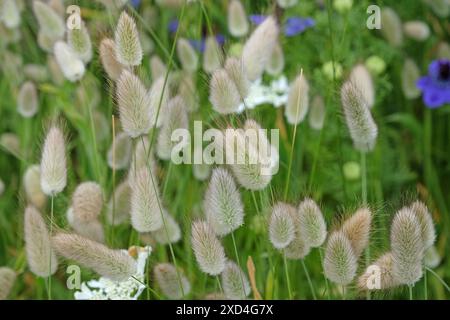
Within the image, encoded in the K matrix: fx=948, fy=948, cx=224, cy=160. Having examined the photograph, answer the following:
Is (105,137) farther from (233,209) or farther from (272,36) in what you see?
(233,209)

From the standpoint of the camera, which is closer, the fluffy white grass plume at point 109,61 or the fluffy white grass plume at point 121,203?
the fluffy white grass plume at point 109,61

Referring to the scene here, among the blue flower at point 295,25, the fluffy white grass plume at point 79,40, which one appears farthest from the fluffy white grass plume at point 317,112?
the fluffy white grass plume at point 79,40

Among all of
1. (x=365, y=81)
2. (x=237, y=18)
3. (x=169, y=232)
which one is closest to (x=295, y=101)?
(x=365, y=81)

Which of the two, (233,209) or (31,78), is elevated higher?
(31,78)

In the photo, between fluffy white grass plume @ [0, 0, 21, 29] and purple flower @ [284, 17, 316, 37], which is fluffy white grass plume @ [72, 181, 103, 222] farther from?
purple flower @ [284, 17, 316, 37]

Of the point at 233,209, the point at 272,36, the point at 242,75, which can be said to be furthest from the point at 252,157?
the point at 272,36

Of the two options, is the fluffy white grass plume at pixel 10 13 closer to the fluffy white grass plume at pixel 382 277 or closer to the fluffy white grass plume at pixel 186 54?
the fluffy white grass plume at pixel 186 54
